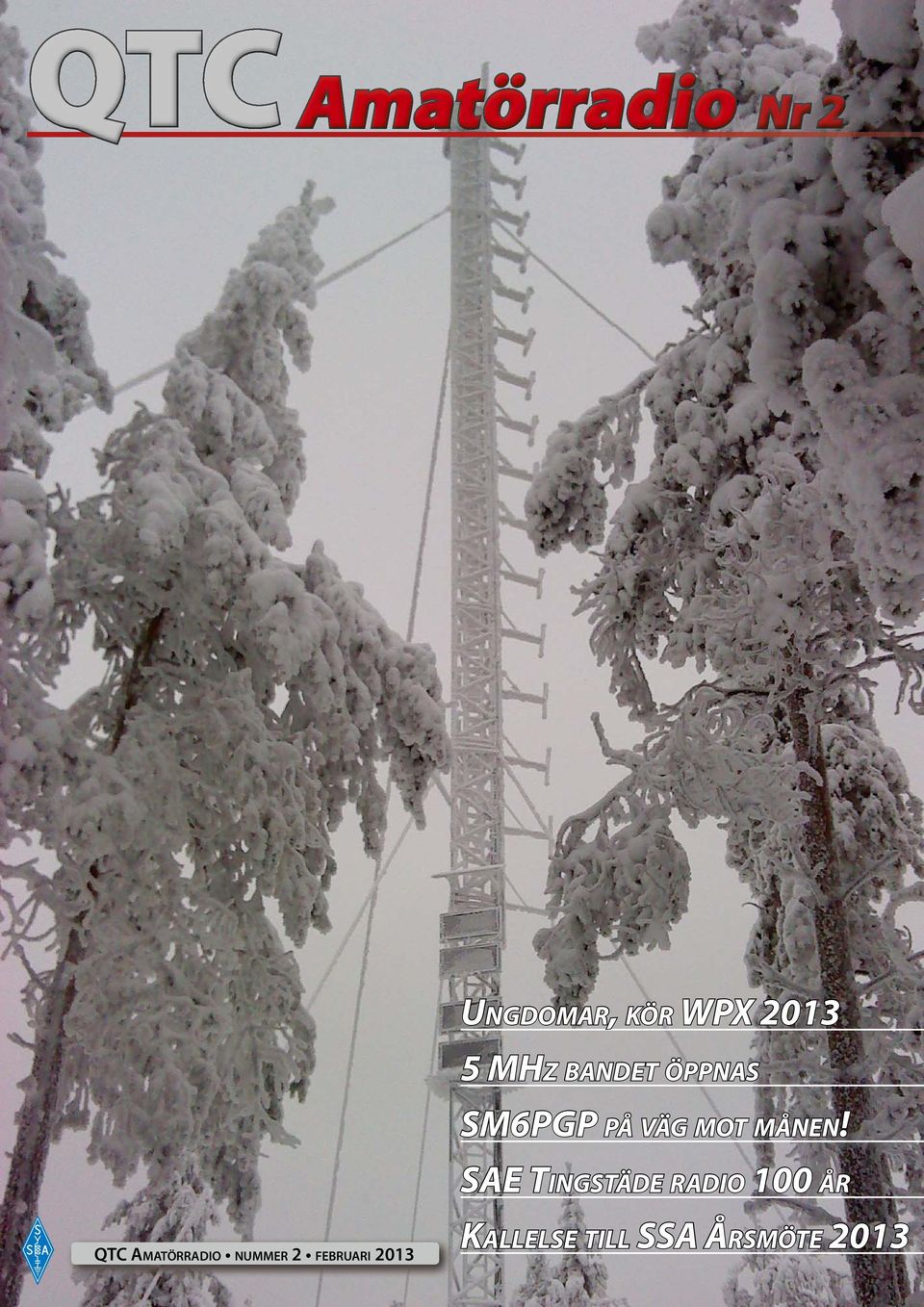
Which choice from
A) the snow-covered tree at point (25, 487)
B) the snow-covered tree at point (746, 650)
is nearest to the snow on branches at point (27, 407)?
the snow-covered tree at point (25, 487)

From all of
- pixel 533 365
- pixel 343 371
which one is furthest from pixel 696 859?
pixel 343 371

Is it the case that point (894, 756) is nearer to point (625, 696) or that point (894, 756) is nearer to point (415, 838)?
point (625, 696)

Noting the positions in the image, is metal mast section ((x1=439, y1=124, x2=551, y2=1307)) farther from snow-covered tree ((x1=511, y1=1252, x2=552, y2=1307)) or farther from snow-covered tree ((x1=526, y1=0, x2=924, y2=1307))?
snow-covered tree ((x1=526, y1=0, x2=924, y2=1307))

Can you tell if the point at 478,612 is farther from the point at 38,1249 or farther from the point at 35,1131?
the point at 38,1249

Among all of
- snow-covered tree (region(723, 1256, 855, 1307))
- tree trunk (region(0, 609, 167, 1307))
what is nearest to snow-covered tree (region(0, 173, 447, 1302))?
tree trunk (region(0, 609, 167, 1307))

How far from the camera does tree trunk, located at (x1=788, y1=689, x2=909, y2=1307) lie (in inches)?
194

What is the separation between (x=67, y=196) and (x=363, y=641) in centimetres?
414

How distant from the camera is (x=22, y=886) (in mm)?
6090

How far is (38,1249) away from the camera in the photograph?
553 cm

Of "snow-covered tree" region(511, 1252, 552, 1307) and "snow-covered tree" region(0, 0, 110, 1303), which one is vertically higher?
"snow-covered tree" region(0, 0, 110, 1303)

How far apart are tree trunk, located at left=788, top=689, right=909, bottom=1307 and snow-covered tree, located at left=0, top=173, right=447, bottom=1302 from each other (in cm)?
215

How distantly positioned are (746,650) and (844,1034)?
73.9 inches

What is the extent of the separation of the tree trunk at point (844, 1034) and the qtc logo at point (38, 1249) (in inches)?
152

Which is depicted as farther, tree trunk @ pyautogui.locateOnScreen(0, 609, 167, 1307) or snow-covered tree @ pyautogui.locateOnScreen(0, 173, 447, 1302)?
snow-covered tree @ pyautogui.locateOnScreen(0, 173, 447, 1302)
